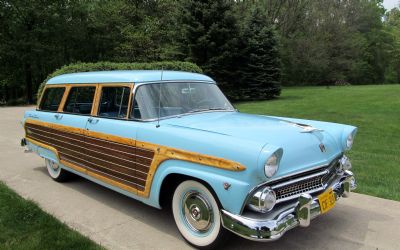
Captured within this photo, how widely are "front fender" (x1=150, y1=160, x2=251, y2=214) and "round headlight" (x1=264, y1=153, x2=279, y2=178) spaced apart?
21cm

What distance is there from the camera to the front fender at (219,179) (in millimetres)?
3197

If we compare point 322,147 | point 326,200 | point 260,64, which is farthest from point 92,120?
point 260,64

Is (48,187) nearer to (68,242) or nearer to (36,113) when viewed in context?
(36,113)

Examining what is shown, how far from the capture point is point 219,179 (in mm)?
3324

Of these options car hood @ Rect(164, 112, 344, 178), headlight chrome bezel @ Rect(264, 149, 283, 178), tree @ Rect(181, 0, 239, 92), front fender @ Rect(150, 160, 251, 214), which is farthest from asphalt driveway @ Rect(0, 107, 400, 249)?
tree @ Rect(181, 0, 239, 92)

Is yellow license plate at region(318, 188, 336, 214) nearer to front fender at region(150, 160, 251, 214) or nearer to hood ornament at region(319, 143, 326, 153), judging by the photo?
hood ornament at region(319, 143, 326, 153)

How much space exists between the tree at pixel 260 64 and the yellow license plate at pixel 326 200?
A: 18655 millimetres

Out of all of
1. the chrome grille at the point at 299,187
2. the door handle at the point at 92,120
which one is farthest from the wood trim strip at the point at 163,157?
the chrome grille at the point at 299,187

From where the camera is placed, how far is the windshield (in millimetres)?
4352

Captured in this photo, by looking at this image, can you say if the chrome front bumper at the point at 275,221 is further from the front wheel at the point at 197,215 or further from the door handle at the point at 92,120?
the door handle at the point at 92,120

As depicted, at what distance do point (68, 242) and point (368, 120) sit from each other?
10798 millimetres

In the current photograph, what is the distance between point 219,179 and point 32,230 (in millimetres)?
2363

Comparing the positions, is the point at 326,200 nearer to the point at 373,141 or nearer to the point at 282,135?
the point at 282,135

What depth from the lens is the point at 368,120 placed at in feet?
39.8
